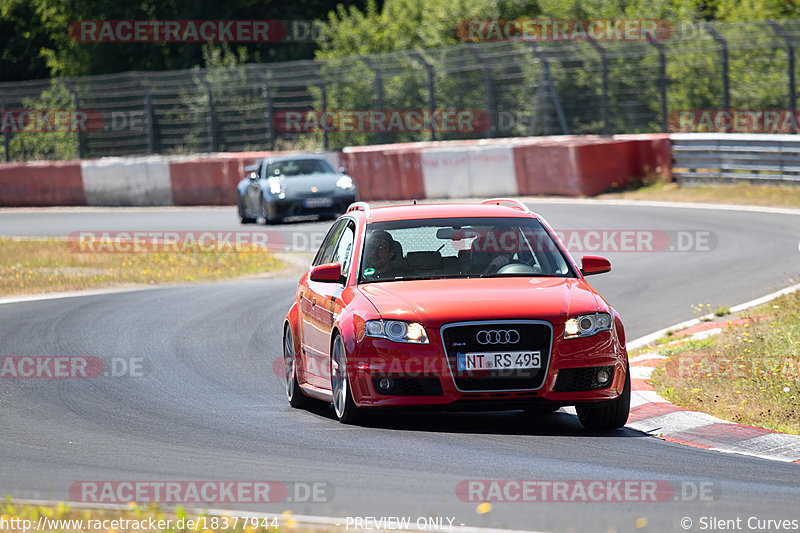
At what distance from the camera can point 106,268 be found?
21.9 m

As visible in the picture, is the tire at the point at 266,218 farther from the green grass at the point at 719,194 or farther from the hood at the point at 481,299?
the hood at the point at 481,299

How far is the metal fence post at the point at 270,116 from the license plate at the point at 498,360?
27.0 meters

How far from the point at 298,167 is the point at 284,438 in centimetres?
1993

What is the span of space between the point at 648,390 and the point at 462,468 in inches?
135

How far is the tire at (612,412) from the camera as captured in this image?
853 centimetres

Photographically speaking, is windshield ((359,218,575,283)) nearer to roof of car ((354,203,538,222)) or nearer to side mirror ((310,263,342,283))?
roof of car ((354,203,538,222))

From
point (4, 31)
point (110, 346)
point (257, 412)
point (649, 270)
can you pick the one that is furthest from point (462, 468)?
point (4, 31)

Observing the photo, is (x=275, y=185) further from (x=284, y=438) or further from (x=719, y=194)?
(x=284, y=438)

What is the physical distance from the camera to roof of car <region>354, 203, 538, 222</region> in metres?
9.62

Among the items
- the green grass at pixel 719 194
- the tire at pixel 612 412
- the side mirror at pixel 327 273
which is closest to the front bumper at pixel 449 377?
the tire at pixel 612 412

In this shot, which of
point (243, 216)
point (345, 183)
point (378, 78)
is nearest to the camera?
point (345, 183)

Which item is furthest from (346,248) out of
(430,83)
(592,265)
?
(430,83)

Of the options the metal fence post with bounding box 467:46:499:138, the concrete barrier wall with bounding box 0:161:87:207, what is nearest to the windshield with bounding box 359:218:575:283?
the metal fence post with bounding box 467:46:499:138

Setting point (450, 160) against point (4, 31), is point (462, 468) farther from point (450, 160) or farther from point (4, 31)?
point (4, 31)
